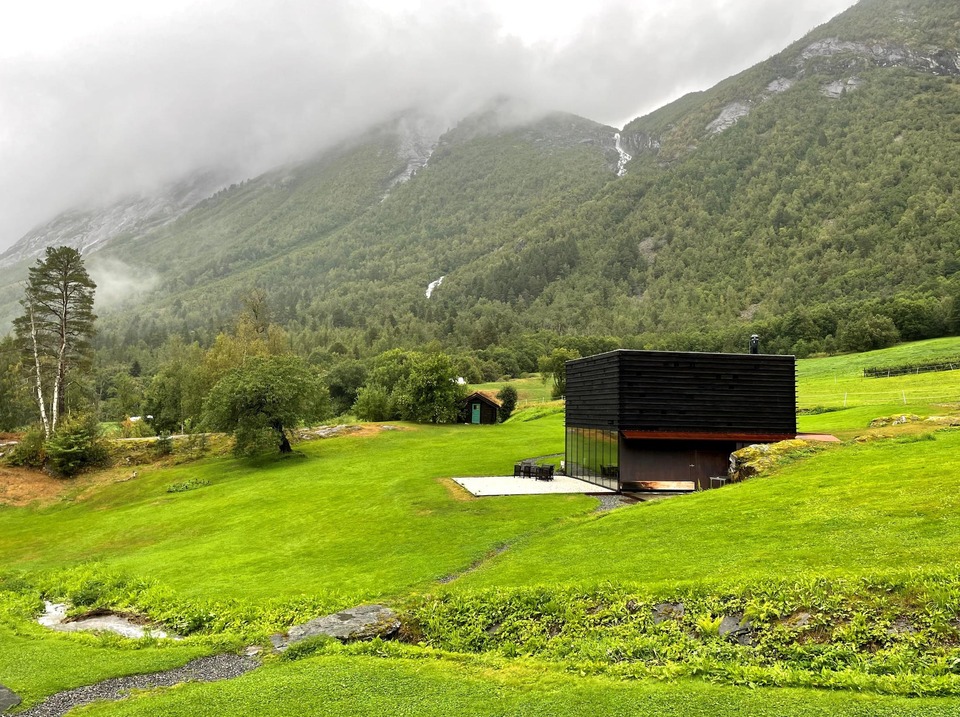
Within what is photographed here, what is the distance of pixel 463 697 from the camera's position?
12.1 metres

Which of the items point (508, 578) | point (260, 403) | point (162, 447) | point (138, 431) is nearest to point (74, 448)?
point (162, 447)

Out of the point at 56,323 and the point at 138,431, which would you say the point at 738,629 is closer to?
the point at 56,323

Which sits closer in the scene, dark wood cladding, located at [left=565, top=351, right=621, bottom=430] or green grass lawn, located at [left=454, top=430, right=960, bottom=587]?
green grass lawn, located at [left=454, top=430, right=960, bottom=587]

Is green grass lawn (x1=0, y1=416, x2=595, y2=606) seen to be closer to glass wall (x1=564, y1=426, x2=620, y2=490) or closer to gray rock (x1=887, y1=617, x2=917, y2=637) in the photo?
glass wall (x1=564, y1=426, x2=620, y2=490)

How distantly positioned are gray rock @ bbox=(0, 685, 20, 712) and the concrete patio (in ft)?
77.9

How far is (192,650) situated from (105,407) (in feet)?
468

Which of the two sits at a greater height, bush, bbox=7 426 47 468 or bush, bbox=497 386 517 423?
bush, bbox=497 386 517 423

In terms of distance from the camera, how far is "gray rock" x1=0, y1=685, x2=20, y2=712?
13.5 meters

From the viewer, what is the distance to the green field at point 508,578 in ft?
38.7

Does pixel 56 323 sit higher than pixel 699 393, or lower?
higher

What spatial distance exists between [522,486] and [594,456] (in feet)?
18.0

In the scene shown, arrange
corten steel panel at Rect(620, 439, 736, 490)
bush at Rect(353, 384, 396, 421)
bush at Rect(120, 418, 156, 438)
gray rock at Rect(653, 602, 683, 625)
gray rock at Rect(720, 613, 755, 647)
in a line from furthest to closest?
bush at Rect(353, 384, 396, 421) → bush at Rect(120, 418, 156, 438) → corten steel panel at Rect(620, 439, 736, 490) → gray rock at Rect(653, 602, 683, 625) → gray rock at Rect(720, 613, 755, 647)

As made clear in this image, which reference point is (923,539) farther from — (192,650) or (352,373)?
(352,373)

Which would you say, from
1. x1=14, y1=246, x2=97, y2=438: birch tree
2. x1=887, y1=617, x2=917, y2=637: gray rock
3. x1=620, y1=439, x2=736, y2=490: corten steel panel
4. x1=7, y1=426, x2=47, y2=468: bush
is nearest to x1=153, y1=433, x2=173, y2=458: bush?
x1=7, y1=426, x2=47, y2=468: bush
